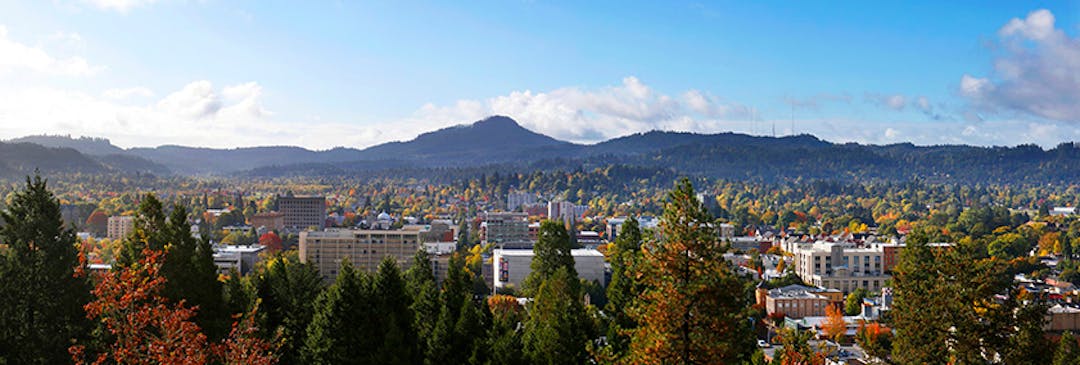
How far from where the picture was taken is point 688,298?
31.1ft

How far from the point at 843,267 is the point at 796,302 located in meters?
12.3

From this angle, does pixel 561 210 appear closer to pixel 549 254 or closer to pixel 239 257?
pixel 239 257

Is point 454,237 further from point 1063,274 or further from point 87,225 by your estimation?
point 1063,274

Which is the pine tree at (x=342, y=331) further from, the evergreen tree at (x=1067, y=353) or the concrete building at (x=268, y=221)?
the concrete building at (x=268, y=221)

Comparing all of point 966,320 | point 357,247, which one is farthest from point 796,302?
point 966,320

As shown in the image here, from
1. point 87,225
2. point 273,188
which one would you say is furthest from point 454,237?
point 273,188

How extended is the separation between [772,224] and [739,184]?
73092 mm

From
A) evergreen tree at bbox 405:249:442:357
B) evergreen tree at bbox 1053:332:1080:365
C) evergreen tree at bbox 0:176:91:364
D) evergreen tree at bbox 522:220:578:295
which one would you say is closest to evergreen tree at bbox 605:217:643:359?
evergreen tree at bbox 522:220:578:295

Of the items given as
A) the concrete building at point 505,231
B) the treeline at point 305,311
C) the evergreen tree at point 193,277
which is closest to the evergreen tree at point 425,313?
the treeline at point 305,311

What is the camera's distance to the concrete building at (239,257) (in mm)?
50131

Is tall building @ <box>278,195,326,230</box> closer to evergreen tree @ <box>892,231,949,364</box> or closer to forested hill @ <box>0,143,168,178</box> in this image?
forested hill @ <box>0,143,168,178</box>

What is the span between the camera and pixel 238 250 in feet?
180

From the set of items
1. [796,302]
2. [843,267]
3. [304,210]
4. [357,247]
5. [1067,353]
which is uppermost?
[1067,353]

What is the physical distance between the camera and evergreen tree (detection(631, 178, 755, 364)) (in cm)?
946
